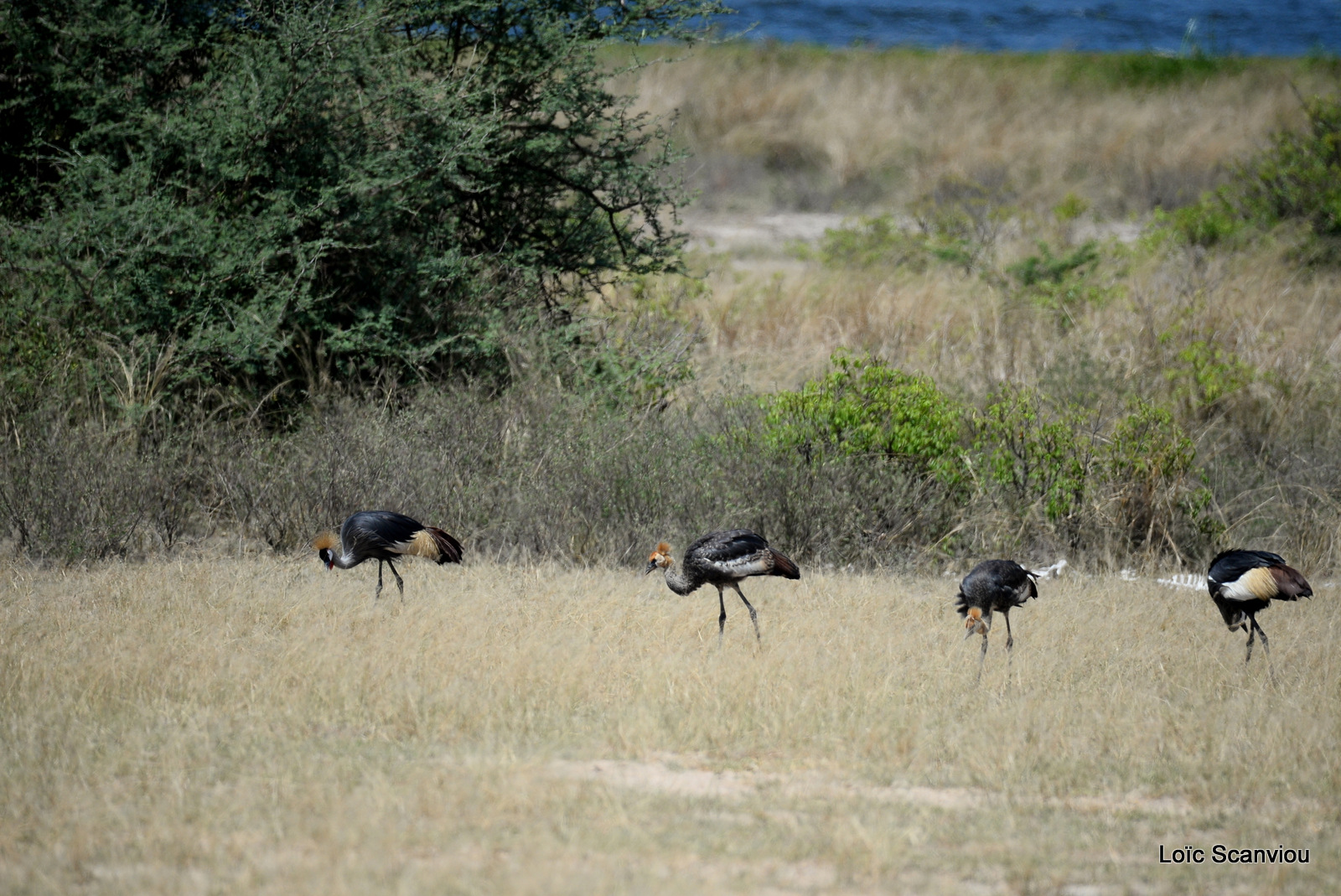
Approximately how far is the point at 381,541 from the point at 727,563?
6.36ft

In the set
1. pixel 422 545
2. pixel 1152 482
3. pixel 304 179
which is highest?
pixel 304 179

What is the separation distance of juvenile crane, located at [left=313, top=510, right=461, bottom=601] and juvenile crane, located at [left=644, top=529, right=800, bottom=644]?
1278 mm

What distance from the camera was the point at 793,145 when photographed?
83.0ft

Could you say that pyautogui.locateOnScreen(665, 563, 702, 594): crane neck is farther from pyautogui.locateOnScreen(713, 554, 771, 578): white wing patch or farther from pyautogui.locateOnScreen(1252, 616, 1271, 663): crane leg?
pyautogui.locateOnScreen(1252, 616, 1271, 663): crane leg

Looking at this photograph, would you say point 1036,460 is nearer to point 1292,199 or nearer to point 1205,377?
point 1205,377

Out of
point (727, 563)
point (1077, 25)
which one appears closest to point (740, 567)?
point (727, 563)

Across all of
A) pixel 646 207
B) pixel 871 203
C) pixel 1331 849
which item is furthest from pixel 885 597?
pixel 871 203

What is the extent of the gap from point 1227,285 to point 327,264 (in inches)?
373

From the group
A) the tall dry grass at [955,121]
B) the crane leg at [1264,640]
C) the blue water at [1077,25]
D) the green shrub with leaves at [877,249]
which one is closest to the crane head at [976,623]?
the crane leg at [1264,640]

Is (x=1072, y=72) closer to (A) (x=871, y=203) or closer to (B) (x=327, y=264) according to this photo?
(A) (x=871, y=203)

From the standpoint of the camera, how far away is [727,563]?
674 centimetres
